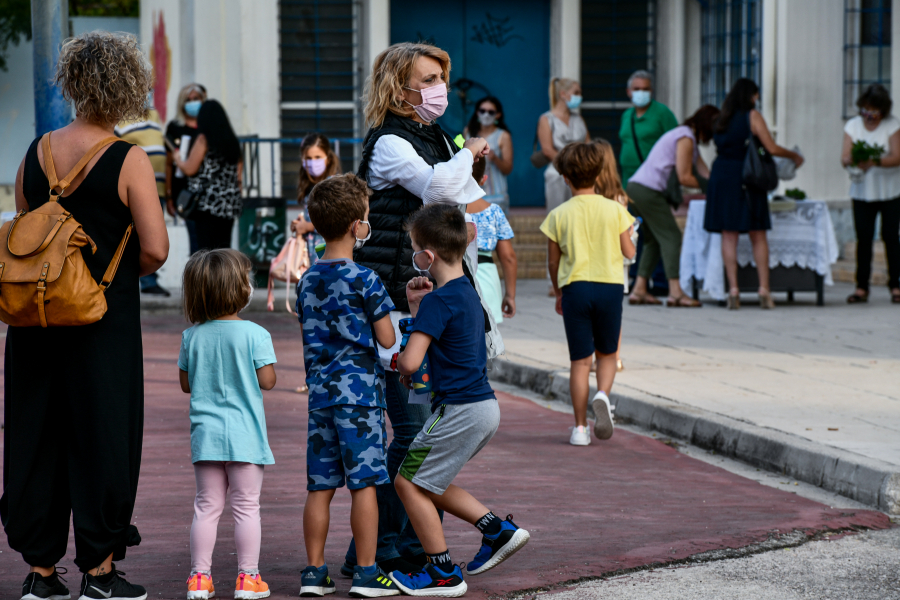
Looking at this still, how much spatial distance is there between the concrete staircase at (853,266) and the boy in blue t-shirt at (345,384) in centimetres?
1151

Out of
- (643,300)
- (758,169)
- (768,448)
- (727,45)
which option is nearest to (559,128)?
(643,300)

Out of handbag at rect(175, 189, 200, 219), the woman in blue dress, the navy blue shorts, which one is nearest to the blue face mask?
the woman in blue dress

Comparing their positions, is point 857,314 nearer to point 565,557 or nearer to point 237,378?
point 565,557

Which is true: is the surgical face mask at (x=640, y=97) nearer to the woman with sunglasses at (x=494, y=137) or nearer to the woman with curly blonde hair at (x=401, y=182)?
the woman with sunglasses at (x=494, y=137)

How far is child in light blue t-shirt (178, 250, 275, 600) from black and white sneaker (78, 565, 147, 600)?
18 centimetres

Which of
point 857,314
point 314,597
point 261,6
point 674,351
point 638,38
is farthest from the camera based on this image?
point 638,38

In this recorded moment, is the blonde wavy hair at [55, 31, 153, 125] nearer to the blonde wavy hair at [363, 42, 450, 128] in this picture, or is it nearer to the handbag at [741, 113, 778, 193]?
the blonde wavy hair at [363, 42, 450, 128]

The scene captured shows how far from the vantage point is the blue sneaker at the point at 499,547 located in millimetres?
4277

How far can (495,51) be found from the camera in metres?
18.4

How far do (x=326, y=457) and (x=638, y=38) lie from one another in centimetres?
1521

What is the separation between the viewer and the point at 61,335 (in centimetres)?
400

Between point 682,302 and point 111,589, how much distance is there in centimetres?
940

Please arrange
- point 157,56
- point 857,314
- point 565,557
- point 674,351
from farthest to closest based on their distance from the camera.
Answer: point 157,56
point 857,314
point 674,351
point 565,557

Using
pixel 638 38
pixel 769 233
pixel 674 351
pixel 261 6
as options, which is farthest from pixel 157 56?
pixel 674 351
